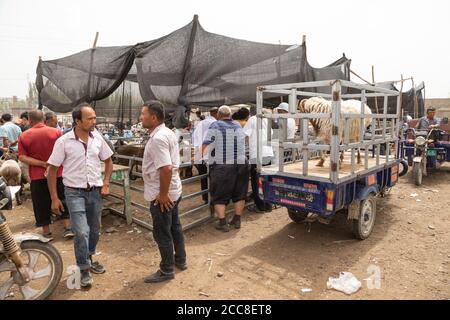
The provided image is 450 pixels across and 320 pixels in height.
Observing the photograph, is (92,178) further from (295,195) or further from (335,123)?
(335,123)

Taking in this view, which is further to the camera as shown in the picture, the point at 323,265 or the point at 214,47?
the point at 214,47

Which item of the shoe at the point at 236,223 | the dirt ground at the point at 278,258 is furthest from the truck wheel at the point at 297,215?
the shoe at the point at 236,223

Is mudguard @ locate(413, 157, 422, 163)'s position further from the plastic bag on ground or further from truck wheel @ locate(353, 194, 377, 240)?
the plastic bag on ground

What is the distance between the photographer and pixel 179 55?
4.72 m

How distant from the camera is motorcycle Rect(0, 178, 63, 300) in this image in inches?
107

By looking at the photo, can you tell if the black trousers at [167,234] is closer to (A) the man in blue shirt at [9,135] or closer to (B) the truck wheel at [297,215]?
(B) the truck wheel at [297,215]

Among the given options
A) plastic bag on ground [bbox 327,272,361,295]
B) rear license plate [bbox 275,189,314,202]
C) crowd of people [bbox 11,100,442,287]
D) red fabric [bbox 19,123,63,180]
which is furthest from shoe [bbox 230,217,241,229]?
red fabric [bbox 19,123,63,180]

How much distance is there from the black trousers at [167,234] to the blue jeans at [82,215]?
2.22 feet

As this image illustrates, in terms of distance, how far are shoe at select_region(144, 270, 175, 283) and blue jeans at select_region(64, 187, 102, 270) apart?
2.12 feet

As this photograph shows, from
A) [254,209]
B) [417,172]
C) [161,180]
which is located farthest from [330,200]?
[417,172]

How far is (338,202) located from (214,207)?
2.14m

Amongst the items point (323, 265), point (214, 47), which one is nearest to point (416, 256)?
point (323, 265)
